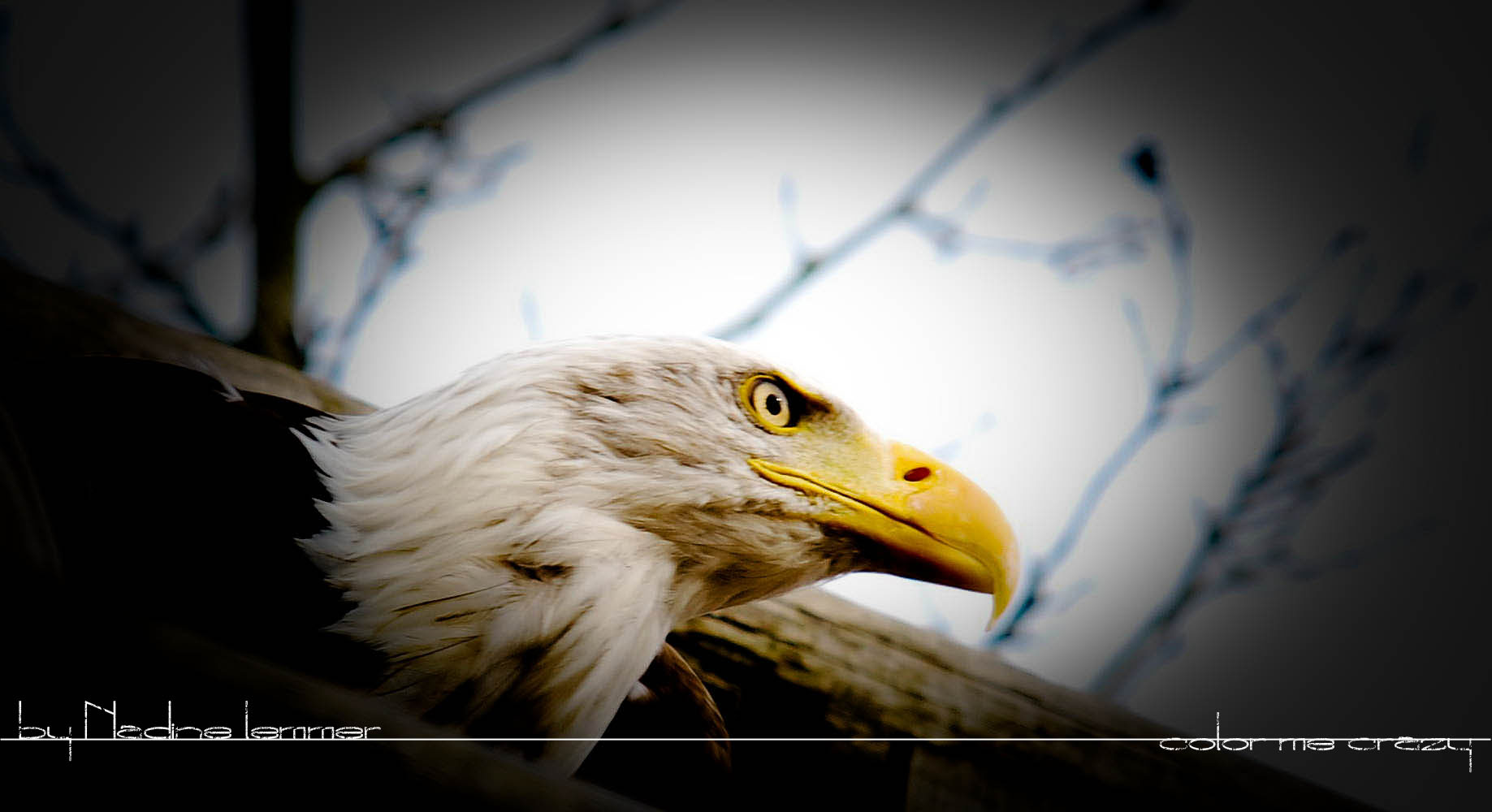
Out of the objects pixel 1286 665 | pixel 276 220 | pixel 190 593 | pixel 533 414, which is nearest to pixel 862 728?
pixel 533 414

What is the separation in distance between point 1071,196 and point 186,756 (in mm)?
3072

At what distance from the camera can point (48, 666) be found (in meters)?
0.38

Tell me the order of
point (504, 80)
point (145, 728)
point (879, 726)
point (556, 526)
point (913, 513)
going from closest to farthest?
1. point (145, 728)
2. point (556, 526)
3. point (913, 513)
4. point (879, 726)
5. point (504, 80)

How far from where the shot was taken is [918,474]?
1.16m

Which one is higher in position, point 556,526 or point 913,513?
point 913,513

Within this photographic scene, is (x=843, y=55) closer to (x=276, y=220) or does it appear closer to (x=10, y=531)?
(x=276, y=220)

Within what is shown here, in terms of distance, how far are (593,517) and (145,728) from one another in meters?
0.63

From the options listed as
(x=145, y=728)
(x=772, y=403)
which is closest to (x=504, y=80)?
(x=772, y=403)

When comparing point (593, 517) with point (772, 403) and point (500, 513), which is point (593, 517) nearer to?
point (500, 513)

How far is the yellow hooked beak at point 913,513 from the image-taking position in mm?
1057

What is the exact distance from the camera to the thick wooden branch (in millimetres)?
1175

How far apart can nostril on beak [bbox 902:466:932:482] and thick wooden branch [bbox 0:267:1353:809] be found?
0.28 m

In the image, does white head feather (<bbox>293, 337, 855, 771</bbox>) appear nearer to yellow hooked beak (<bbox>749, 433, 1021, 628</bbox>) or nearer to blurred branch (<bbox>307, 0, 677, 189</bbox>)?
yellow hooked beak (<bbox>749, 433, 1021, 628</bbox>)

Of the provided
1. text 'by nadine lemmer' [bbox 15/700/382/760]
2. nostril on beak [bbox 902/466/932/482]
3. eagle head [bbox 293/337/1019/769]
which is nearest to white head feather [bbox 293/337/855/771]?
eagle head [bbox 293/337/1019/769]
